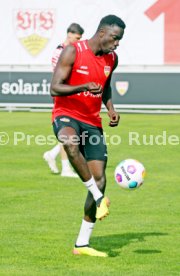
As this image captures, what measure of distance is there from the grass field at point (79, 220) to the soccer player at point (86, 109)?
1.65 ft

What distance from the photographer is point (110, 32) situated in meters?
10.4

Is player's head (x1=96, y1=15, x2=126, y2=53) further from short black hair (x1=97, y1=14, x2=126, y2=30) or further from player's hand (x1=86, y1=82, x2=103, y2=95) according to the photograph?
player's hand (x1=86, y1=82, x2=103, y2=95)

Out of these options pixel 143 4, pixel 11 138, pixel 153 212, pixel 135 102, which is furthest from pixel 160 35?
pixel 153 212

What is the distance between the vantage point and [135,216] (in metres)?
13.2

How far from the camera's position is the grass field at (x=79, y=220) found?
988 cm

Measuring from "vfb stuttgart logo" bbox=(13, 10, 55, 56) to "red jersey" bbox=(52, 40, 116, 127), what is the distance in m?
38.2

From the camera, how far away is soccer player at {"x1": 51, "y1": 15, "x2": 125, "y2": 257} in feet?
33.7

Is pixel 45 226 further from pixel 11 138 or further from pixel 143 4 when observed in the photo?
pixel 143 4

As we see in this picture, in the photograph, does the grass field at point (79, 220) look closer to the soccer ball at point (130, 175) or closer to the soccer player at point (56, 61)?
the soccer player at point (56, 61)

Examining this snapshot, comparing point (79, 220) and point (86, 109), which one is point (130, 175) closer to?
point (86, 109)

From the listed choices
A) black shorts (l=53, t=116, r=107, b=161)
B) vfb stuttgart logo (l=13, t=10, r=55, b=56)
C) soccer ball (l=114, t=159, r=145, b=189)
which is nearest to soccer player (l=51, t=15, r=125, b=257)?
black shorts (l=53, t=116, r=107, b=161)

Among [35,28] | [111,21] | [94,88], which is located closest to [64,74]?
[94,88]

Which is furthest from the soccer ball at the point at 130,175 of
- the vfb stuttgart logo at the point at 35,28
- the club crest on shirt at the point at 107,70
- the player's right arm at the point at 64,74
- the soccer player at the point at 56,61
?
the vfb stuttgart logo at the point at 35,28

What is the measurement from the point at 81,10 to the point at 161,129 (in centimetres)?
2152
